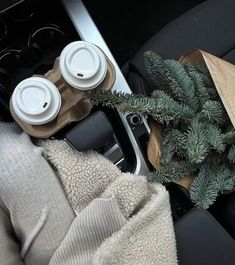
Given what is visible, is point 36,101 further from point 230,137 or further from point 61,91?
point 230,137

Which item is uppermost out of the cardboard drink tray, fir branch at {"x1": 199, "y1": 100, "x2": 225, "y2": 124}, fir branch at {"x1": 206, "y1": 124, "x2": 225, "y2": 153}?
the cardboard drink tray

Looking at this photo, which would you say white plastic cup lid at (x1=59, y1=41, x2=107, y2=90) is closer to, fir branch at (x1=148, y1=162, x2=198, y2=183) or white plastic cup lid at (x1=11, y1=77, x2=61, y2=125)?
white plastic cup lid at (x1=11, y1=77, x2=61, y2=125)

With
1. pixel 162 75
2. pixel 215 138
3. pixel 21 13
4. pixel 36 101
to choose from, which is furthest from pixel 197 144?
pixel 21 13

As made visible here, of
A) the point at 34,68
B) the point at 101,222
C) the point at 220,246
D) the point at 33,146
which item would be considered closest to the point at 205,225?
the point at 220,246

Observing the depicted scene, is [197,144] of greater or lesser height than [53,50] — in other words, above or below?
below

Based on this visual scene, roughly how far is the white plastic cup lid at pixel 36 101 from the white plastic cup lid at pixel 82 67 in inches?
1.3

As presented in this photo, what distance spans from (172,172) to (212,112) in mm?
117

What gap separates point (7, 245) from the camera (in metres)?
0.67

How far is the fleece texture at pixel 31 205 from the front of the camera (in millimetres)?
662

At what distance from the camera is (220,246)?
73 centimetres

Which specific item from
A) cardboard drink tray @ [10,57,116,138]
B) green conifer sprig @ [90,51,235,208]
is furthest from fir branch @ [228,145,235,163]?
cardboard drink tray @ [10,57,116,138]

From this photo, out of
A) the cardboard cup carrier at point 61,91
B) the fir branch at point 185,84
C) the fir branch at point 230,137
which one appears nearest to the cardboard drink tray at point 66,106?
the cardboard cup carrier at point 61,91

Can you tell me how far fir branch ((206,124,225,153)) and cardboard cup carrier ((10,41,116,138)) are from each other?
0.18m

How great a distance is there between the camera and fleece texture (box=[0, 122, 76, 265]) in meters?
0.66
